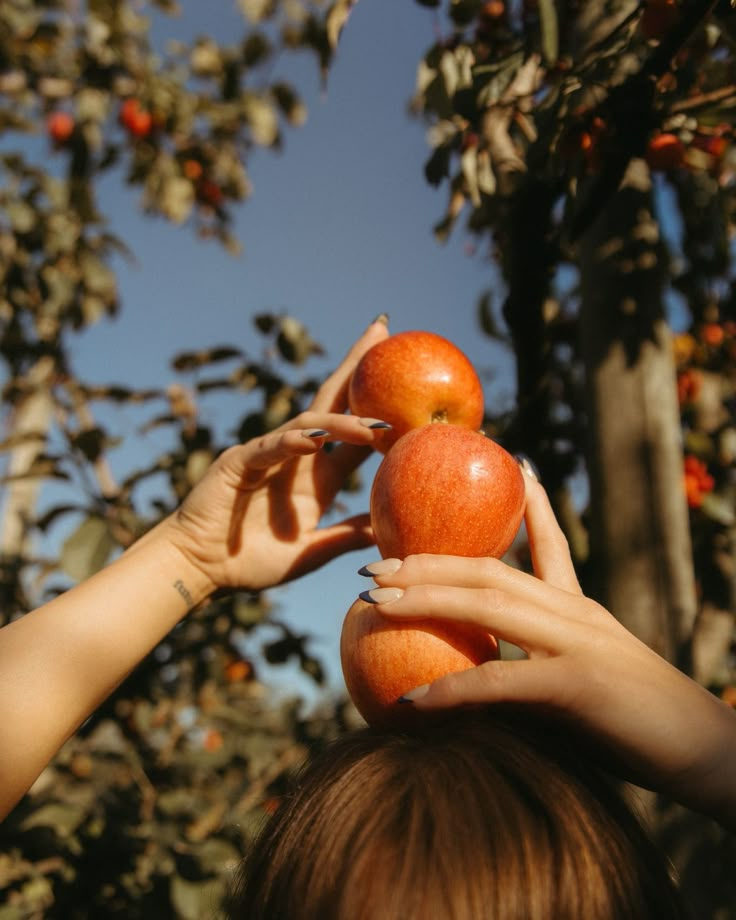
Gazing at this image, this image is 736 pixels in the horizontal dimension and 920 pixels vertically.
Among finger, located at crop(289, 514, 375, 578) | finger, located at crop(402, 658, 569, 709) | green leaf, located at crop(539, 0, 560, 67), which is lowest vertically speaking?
finger, located at crop(289, 514, 375, 578)

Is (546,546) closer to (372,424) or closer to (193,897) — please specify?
(372,424)

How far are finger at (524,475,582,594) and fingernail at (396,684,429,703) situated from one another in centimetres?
20

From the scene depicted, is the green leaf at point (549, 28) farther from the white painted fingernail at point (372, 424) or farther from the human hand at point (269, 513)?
the white painted fingernail at point (372, 424)

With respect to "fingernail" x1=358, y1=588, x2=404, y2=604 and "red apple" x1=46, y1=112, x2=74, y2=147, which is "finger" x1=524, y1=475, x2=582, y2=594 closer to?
"fingernail" x1=358, y1=588, x2=404, y2=604

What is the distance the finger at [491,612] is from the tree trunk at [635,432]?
75cm

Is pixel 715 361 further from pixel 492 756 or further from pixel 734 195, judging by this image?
pixel 492 756

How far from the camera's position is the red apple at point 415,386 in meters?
1.07

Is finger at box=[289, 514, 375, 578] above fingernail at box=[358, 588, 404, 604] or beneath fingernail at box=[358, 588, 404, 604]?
beneath

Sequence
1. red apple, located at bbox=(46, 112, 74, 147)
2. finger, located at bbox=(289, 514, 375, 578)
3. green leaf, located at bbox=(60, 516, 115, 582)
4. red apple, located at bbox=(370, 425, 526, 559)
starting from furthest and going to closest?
red apple, located at bbox=(46, 112, 74, 147), green leaf, located at bbox=(60, 516, 115, 582), finger, located at bbox=(289, 514, 375, 578), red apple, located at bbox=(370, 425, 526, 559)

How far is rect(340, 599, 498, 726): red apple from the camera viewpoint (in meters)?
0.74

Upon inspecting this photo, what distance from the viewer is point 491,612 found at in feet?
2.18

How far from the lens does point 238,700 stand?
12.3ft

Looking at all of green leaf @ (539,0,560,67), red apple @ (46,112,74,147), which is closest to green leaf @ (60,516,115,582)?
green leaf @ (539,0,560,67)

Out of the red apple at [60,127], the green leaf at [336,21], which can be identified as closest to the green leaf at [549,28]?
the green leaf at [336,21]
